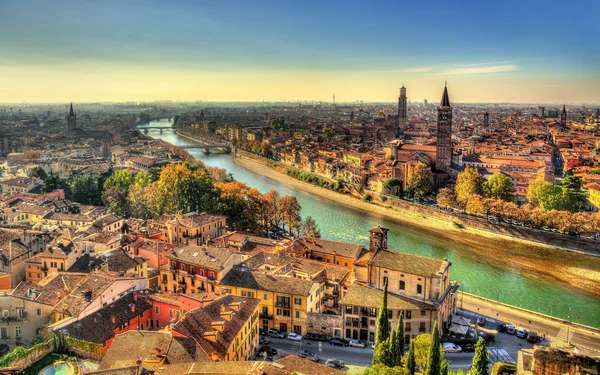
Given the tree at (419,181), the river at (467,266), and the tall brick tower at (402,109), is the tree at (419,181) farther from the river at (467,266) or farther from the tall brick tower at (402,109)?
the tall brick tower at (402,109)

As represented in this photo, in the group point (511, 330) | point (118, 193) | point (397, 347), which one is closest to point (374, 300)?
point (397, 347)

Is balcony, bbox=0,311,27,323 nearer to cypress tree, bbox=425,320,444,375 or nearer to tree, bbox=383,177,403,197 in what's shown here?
cypress tree, bbox=425,320,444,375

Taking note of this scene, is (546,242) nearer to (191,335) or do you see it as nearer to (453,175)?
(453,175)

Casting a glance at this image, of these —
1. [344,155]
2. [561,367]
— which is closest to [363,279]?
[561,367]

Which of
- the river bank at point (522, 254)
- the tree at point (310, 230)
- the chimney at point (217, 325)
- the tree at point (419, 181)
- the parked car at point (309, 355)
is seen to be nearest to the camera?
the chimney at point (217, 325)

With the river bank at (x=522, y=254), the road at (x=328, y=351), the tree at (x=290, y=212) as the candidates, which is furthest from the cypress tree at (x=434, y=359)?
the tree at (x=290, y=212)

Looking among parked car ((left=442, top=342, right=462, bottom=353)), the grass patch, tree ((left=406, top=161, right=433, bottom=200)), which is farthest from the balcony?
tree ((left=406, top=161, right=433, bottom=200))
